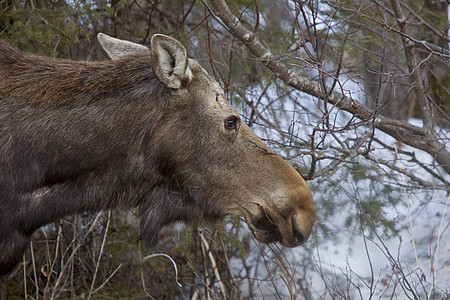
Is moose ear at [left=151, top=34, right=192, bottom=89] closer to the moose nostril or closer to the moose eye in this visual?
the moose eye

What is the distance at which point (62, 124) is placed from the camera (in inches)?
123

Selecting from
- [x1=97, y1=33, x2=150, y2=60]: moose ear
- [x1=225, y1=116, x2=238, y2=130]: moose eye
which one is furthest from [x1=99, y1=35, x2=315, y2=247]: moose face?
[x1=97, y1=33, x2=150, y2=60]: moose ear

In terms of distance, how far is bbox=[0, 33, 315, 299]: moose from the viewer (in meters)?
3.09

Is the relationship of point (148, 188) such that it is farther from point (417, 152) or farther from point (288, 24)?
point (417, 152)

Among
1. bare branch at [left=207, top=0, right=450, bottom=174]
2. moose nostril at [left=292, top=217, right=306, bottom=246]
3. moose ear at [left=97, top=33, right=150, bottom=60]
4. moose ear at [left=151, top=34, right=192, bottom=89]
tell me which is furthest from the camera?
bare branch at [left=207, top=0, right=450, bottom=174]

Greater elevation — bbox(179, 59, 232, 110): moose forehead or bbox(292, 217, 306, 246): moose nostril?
bbox(179, 59, 232, 110): moose forehead

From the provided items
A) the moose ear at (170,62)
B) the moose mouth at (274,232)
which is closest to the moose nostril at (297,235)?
the moose mouth at (274,232)

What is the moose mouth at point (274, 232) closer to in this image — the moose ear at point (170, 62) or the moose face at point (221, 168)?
the moose face at point (221, 168)

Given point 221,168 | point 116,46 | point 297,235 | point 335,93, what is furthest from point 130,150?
point 335,93

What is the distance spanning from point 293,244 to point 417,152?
12.5ft

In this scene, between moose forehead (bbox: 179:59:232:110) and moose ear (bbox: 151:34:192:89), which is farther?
moose forehead (bbox: 179:59:232:110)

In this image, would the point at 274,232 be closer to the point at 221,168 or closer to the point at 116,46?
the point at 221,168

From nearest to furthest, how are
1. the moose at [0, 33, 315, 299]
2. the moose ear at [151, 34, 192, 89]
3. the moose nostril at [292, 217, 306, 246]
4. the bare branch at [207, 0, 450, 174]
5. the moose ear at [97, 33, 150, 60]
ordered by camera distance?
the moose ear at [151, 34, 192, 89], the moose at [0, 33, 315, 299], the moose nostril at [292, 217, 306, 246], the moose ear at [97, 33, 150, 60], the bare branch at [207, 0, 450, 174]

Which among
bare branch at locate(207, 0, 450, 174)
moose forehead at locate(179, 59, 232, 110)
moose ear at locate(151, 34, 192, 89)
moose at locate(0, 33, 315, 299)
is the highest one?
bare branch at locate(207, 0, 450, 174)
